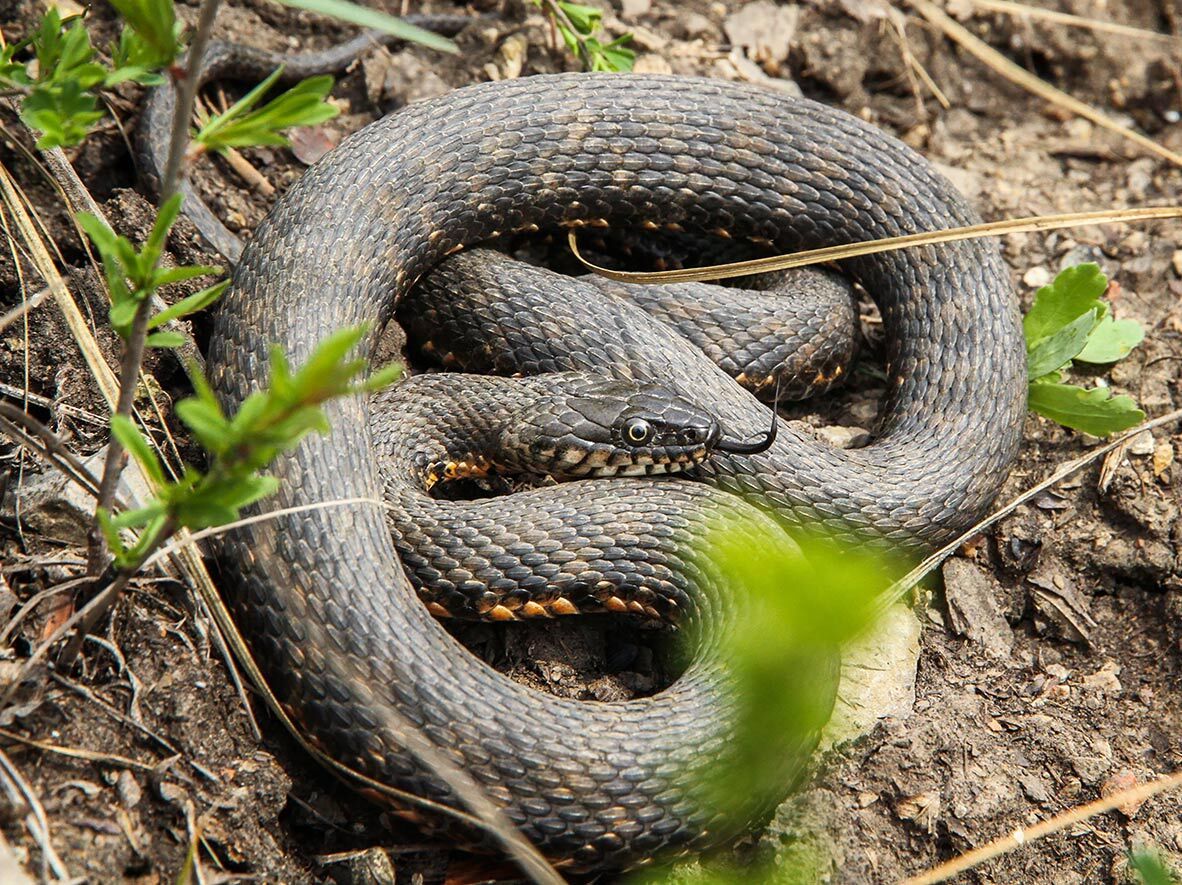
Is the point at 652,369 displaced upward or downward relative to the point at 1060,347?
upward

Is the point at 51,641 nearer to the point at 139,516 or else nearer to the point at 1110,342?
the point at 139,516

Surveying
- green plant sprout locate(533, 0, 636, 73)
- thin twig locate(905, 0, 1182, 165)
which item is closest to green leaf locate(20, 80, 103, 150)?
green plant sprout locate(533, 0, 636, 73)

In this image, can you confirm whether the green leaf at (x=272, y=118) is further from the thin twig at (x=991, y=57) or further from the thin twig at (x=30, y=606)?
the thin twig at (x=991, y=57)

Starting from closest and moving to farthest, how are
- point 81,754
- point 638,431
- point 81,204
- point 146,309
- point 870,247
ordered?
point 146,309 < point 81,754 < point 81,204 < point 638,431 < point 870,247

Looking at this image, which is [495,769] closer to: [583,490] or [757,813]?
[757,813]

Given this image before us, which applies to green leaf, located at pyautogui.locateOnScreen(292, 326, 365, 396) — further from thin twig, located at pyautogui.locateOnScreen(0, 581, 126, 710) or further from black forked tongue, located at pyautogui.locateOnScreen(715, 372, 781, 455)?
black forked tongue, located at pyautogui.locateOnScreen(715, 372, 781, 455)

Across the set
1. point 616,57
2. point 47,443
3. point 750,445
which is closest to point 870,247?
point 750,445

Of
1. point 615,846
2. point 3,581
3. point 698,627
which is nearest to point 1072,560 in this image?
point 698,627
